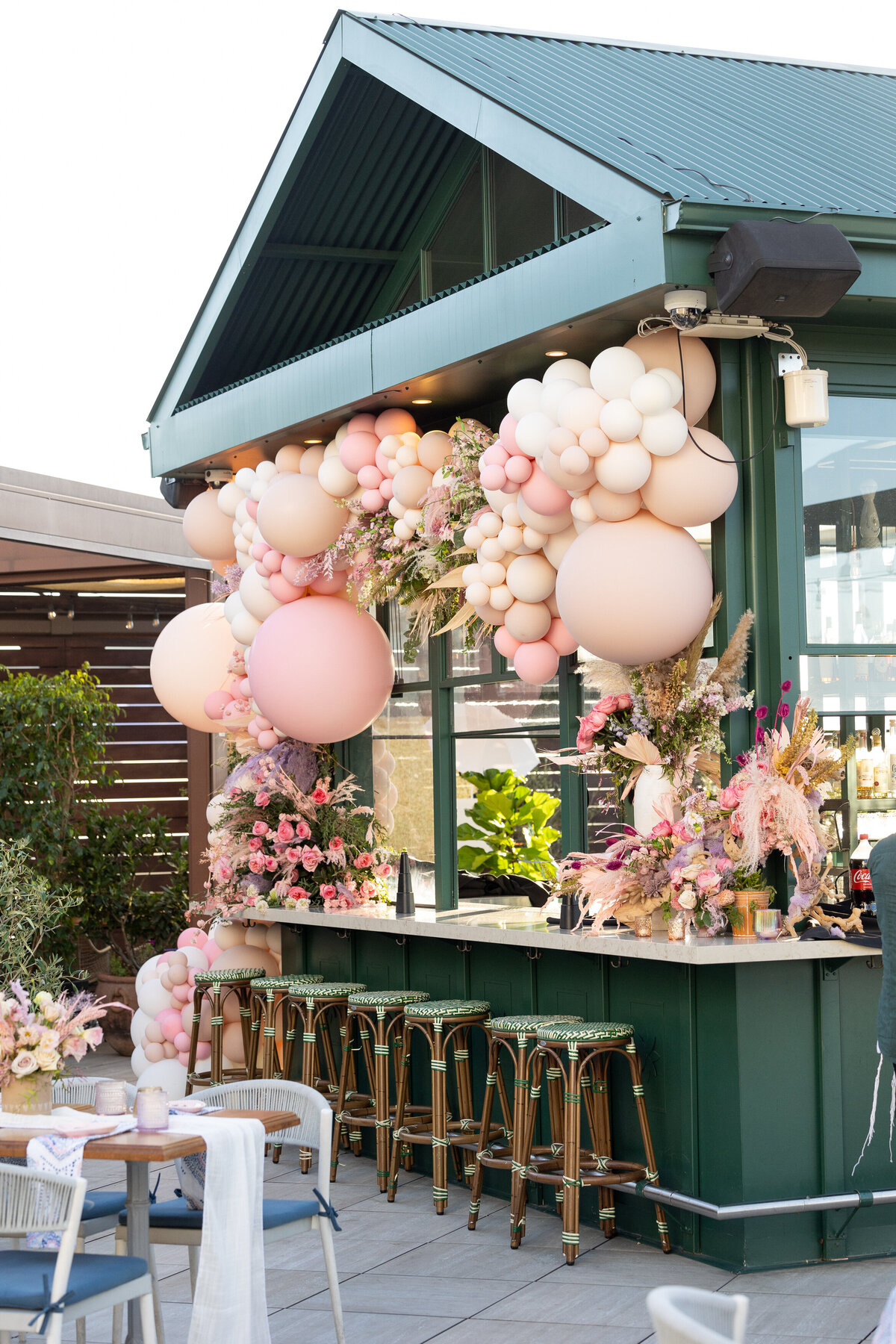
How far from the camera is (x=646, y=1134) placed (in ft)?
17.0

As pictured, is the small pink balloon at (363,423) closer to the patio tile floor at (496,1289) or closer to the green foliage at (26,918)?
the green foliage at (26,918)

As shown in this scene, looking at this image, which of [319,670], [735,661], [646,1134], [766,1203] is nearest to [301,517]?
[319,670]

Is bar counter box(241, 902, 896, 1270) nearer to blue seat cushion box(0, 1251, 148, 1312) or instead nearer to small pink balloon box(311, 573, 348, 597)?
blue seat cushion box(0, 1251, 148, 1312)

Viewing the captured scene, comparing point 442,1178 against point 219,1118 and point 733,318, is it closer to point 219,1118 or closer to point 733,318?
point 219,1118

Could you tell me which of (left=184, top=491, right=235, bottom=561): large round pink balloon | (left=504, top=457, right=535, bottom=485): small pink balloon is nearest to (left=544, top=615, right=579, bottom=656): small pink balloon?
(left=504, top=457, right=535, bottom=485): small pink balloon

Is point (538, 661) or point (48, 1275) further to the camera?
point (538, 661)

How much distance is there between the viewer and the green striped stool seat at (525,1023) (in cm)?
540

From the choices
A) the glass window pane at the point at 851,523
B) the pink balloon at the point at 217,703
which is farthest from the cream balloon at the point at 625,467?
the pink balloon at the point at 217,703

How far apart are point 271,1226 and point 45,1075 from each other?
745 millimetres

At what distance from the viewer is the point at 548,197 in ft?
21.2

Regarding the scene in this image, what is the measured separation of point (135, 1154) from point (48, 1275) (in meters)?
0.36

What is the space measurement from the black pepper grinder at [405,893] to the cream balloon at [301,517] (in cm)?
142

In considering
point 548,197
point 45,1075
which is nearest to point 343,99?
point 548,197

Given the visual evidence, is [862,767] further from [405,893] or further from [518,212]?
[518,212]
